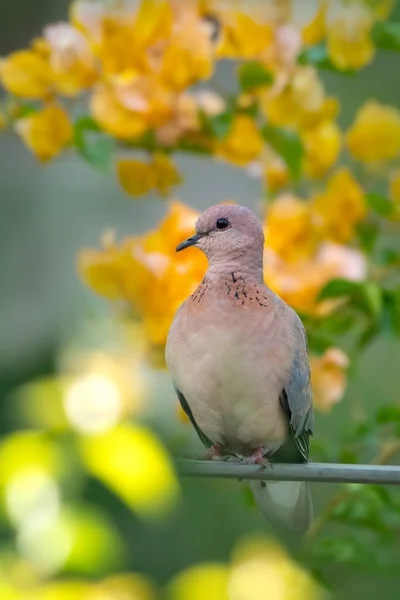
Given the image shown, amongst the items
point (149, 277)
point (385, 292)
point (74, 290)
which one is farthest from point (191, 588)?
point (74, 290)

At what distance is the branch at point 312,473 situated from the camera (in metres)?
0.28

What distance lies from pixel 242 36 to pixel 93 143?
0.36ft

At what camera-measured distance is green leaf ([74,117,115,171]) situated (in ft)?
1.70

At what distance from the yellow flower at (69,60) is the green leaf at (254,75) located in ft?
0.30

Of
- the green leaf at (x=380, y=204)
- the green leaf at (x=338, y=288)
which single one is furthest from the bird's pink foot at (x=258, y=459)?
the green leaf at (x=380, y=204)

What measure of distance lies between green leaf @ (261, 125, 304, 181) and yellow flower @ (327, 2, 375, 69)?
0.18ft

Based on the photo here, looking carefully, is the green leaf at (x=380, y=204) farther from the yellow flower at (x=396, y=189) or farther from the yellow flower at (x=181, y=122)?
the yellow flower at (x=181, y=122)

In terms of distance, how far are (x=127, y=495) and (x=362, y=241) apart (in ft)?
0.89

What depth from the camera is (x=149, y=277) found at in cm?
38

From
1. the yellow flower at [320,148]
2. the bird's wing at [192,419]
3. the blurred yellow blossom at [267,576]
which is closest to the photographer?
the bird's wing at [192,419]

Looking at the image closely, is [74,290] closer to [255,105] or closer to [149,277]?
[255,105]

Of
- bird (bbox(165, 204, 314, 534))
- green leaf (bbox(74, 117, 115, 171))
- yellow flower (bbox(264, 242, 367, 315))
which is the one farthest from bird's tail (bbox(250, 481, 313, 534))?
green leaf (bbox(74, 117, 115, 171))

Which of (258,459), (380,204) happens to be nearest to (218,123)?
(380,204)

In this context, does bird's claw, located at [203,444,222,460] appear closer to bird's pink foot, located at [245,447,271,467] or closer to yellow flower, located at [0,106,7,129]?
bird's pink foot, located at [245,447,271,467]
